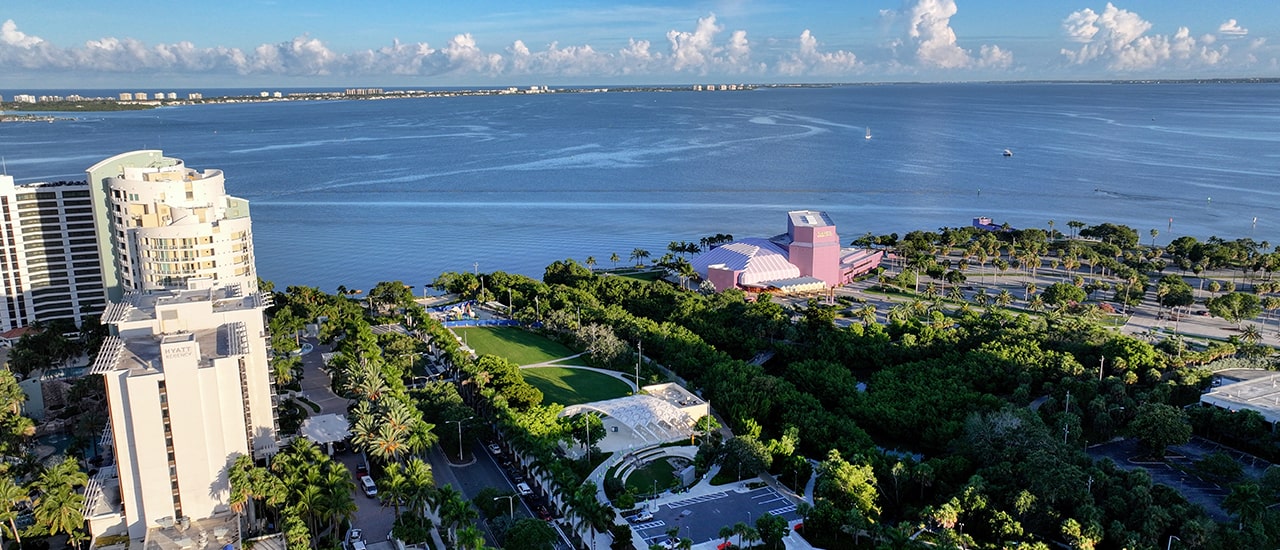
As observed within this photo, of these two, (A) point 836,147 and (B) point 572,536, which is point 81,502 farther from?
(A) point 836,147

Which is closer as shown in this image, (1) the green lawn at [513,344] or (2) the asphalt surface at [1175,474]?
(2) the asphalt surface at [1175,474]

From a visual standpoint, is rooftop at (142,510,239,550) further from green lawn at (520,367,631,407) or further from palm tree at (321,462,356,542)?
green lawn at (520,367,631,407)

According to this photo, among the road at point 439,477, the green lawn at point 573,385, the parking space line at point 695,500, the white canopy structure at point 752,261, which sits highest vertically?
the white canopy structure at point 752,261

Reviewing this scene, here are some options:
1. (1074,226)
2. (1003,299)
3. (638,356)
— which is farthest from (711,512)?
(1074,226)

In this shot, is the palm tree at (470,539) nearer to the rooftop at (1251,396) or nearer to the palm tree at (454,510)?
the palm tree at (454,510)

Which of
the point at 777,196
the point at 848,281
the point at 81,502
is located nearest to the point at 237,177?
the point at 777,196

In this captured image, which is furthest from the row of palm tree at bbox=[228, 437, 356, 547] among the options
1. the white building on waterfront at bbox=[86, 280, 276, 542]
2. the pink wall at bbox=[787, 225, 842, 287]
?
the pink wall at bbox=[787, 225, 842, 287]

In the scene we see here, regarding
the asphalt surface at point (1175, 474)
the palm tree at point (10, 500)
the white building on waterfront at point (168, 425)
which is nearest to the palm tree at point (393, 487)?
the white building on waterfront at point (168, 425)
